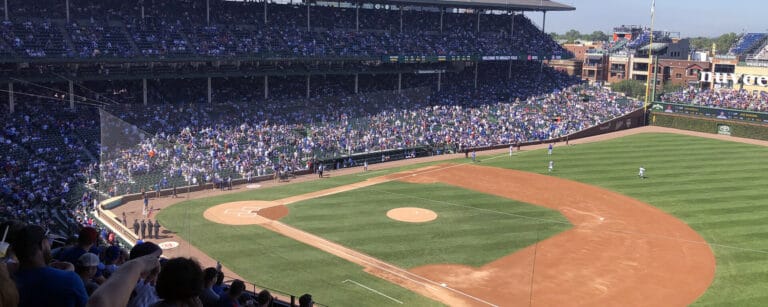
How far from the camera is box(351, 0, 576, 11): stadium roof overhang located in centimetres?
5622

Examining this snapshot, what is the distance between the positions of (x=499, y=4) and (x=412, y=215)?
39.2m

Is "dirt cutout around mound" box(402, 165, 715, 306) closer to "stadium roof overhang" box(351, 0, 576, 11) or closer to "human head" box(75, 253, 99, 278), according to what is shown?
"human head" box(75, 253, 99, 278)

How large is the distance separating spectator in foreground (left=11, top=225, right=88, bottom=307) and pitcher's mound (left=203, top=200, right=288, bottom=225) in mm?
23144

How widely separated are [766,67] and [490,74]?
104 feet

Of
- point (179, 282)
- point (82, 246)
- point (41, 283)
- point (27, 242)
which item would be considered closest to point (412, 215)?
point (82, 246)

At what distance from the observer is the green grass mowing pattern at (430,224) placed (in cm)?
2367

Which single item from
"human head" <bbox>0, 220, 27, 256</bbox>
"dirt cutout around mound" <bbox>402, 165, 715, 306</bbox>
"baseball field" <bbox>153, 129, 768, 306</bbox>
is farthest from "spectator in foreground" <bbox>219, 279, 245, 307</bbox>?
"dirt cutout around mound" <bbox>402, 165, 715, 306</bbox>

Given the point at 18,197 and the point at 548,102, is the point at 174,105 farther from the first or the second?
the point at 548,102

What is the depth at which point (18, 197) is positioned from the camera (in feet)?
86.0

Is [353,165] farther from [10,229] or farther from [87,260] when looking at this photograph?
[10,229]

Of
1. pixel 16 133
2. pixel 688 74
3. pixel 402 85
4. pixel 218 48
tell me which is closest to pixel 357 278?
pixel 16 133

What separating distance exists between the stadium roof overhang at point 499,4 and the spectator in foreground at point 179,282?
174 feet

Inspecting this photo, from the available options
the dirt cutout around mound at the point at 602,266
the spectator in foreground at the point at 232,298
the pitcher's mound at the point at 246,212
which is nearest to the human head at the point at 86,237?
the spectator in foreground at the point at 232,298

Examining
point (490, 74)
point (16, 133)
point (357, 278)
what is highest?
point (490, 74)
